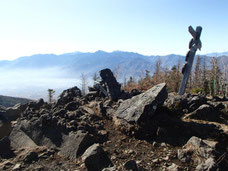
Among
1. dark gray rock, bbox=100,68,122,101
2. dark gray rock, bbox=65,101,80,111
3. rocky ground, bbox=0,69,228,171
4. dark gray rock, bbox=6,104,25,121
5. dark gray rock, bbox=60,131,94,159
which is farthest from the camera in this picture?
dark gray rock, bbox=6,104,25,121

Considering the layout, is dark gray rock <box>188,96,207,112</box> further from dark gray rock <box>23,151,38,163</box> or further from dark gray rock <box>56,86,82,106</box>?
dark gray rock <box>56,86,82,106</box>

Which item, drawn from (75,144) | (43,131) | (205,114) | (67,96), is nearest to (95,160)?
(75,144)

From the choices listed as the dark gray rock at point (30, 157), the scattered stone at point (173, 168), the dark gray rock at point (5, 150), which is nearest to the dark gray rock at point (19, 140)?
the dark gray rock at point (5, 150)

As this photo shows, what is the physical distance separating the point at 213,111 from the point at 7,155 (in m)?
7.58

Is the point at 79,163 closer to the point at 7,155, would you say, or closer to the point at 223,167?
the point at 7,155

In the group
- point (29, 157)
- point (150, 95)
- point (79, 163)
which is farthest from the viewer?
point (150, 95)

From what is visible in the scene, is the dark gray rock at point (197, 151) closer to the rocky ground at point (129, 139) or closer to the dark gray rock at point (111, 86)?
the rocky ground at point (129, 139)

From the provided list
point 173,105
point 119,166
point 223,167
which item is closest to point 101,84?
point 173,105

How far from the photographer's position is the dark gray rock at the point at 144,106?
669 centimetres

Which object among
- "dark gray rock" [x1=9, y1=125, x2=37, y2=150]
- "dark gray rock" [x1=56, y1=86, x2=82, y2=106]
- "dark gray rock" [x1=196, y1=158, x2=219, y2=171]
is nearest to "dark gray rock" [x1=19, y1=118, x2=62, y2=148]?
"dark gray rock" [x1=9, y1=125, x2=37, y2=150]

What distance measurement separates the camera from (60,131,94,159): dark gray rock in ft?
19.6

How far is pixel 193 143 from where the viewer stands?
5.23 meters

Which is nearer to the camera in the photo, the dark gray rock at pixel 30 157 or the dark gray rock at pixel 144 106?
the dark gray rock at pixel 30 157

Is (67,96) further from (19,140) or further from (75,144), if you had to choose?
(75,144)
